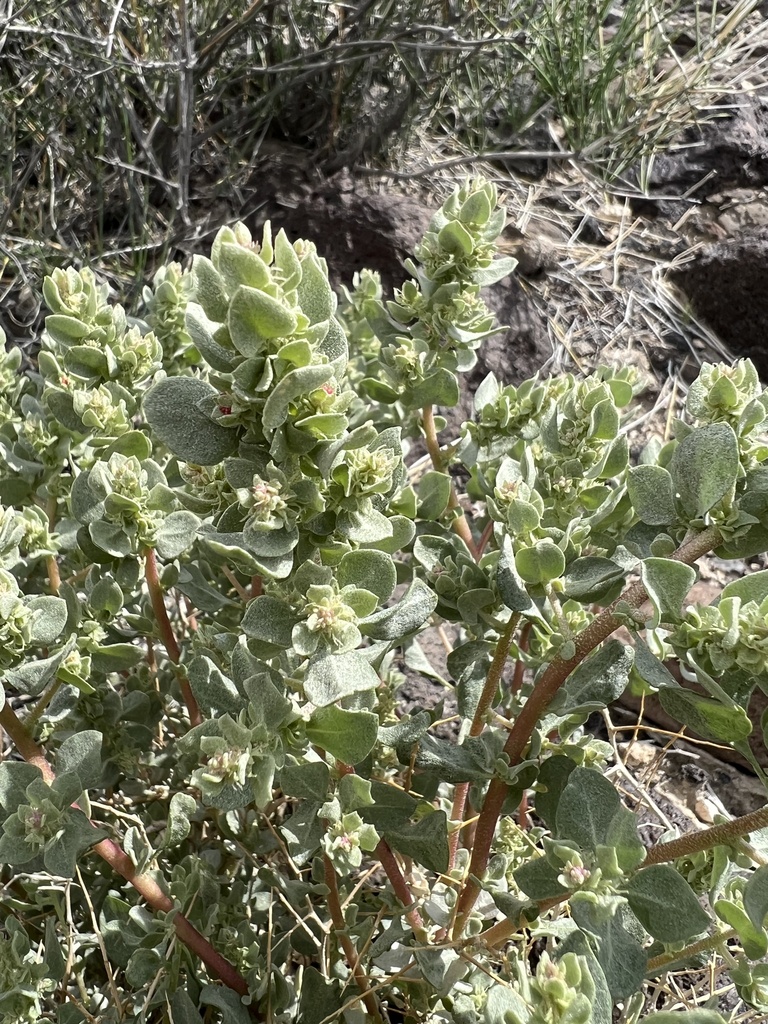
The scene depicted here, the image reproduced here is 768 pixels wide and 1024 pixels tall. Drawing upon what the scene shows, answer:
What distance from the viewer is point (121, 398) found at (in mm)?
1367

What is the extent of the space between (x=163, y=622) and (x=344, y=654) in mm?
511

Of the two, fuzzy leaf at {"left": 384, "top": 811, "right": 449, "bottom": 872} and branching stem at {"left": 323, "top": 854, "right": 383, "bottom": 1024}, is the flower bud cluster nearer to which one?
fuzzy leaf at {"left": 384, "top": 811, "right": 449, "bottom": 872}

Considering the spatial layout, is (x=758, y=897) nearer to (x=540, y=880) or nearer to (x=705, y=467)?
(x=540, y=880)

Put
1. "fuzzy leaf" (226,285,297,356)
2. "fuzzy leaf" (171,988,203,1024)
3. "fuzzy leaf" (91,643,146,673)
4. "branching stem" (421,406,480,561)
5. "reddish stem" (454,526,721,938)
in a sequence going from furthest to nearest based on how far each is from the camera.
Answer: "branching stem" (421,406,480,561), "fuzzy leaf" (91,643,146,673), "fuzzy leaf" (171,988,203,1024), "reddish stem" (454,526,721,938), "fuzzy leaf" (226,285,297,356)

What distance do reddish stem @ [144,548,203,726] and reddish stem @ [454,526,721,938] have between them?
456mm

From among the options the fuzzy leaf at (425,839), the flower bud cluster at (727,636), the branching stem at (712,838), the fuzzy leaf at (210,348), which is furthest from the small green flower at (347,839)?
the fuzzy leaf at (210,348)

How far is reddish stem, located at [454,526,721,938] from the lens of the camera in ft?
3.26

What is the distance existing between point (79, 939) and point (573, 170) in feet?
9.91

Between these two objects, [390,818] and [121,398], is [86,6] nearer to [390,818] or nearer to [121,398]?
[121,398]

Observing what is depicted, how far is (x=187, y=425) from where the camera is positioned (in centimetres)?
93

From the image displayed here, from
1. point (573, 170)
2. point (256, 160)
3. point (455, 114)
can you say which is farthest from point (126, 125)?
point (573, 170)

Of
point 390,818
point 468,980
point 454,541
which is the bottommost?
point 468,980

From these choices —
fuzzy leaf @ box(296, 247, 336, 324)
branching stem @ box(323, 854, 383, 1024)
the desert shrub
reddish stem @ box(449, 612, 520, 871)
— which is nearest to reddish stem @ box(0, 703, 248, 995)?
the desert shrub

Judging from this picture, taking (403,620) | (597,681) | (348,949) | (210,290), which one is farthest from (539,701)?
(210,290)
